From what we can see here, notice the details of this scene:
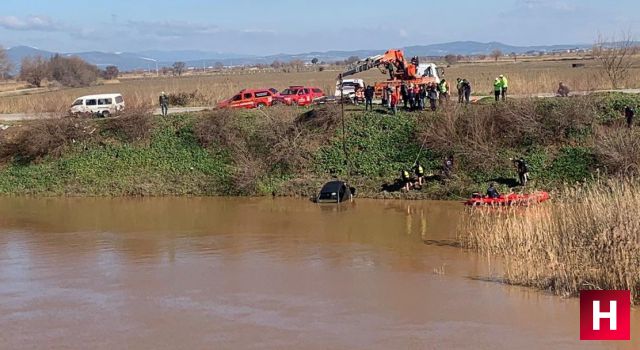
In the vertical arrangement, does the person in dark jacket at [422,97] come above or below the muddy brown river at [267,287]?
above

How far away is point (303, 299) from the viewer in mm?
14492

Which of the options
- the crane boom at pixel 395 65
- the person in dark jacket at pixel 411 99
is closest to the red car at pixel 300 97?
the crane boom at pixel 395 65

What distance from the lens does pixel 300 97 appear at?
3803 centimetres

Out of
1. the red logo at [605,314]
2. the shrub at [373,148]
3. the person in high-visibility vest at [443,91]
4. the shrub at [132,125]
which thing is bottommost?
the red logo at [605,314]

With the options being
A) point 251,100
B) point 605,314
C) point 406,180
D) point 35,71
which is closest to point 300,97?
point 251,100

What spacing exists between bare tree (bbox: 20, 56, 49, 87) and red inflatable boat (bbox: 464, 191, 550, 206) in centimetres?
7753

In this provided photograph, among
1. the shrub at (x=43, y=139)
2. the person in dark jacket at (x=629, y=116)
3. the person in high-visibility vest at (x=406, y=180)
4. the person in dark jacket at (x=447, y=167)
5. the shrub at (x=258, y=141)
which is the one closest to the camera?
the person in high-visibility vest at (x=406, y=180)

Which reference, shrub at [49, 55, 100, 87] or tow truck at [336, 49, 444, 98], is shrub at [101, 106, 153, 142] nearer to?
tow truck at [336, 49, 444, 98]

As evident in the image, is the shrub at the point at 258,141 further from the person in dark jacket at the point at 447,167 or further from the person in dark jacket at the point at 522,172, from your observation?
the person in dark jacket at the point at 522,172

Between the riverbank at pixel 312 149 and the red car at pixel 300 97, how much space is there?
4.19 m

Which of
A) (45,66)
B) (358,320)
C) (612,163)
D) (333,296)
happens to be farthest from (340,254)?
(45,66)

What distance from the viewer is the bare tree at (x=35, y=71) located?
3598 inches

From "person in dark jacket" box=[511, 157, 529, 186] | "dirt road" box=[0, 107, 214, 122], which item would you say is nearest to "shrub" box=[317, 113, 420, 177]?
"person in dark jacket" box=[511, 157, 529, 186]

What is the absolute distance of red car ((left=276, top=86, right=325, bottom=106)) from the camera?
37.5 meters
